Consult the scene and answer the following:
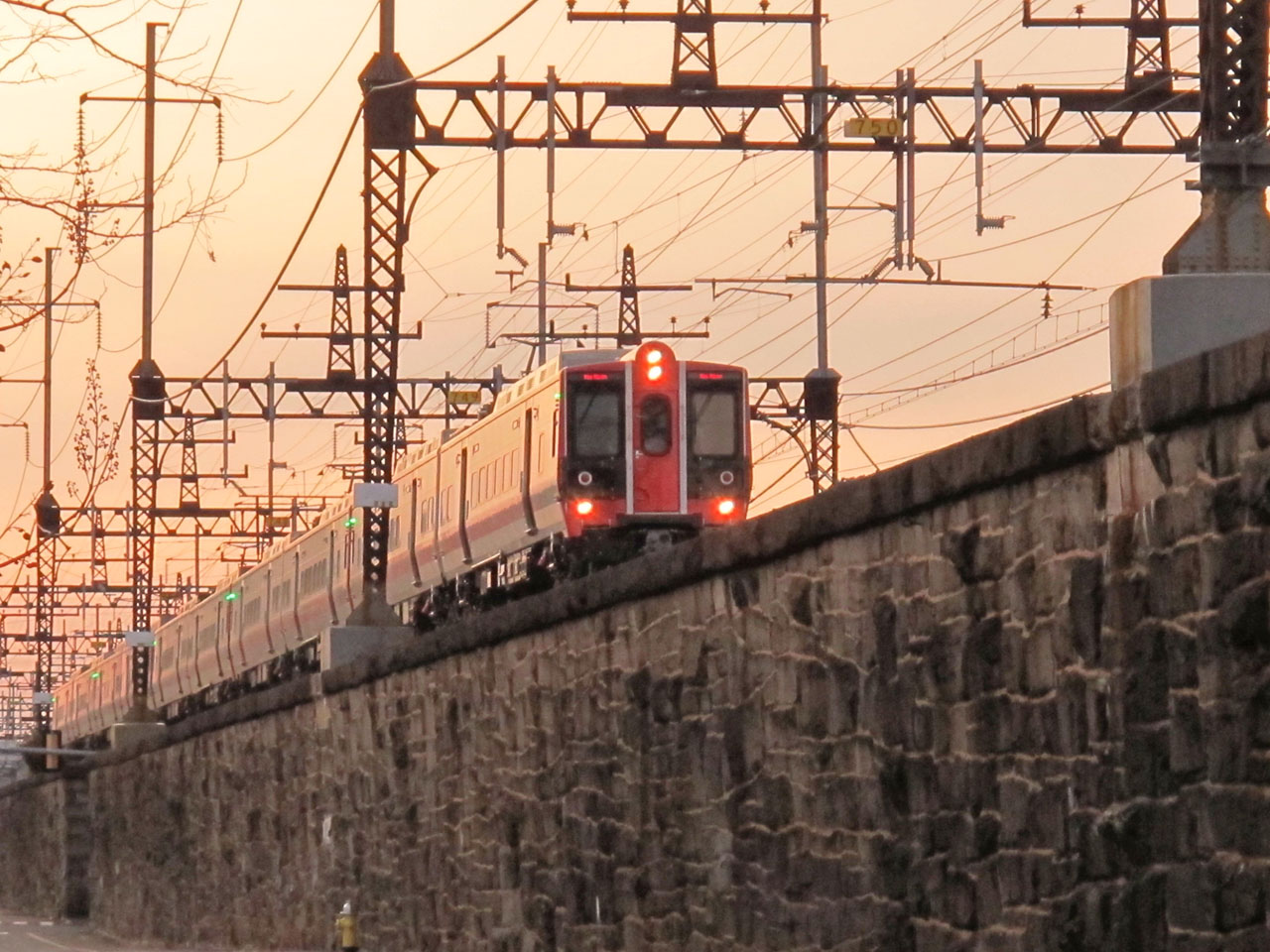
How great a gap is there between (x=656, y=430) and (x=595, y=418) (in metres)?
0.70

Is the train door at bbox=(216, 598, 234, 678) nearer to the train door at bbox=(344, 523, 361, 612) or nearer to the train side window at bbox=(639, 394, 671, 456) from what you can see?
the train door at bbox=(344, 523, 361, 612)

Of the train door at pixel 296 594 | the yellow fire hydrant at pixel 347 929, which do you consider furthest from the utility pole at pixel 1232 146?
the train door at pixel 296 594

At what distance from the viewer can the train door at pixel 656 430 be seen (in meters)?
27.2

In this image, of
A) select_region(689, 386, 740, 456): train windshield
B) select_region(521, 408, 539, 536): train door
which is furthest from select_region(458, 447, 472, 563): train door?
select_region(689, 386, 740, 456): train windshield

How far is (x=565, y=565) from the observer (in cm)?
2653

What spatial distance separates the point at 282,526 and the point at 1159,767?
7203 cm

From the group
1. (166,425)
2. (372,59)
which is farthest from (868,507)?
(166,425)

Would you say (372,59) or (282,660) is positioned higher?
(372,59)

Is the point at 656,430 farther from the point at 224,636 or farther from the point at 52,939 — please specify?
the point at 224,636

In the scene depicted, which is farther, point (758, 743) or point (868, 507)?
point (758, 743)

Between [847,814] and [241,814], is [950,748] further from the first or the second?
[241,814]

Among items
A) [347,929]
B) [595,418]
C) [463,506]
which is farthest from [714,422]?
[347,929]

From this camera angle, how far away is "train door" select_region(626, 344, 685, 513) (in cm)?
2722

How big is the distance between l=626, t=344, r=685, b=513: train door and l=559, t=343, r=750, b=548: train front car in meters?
0.01
